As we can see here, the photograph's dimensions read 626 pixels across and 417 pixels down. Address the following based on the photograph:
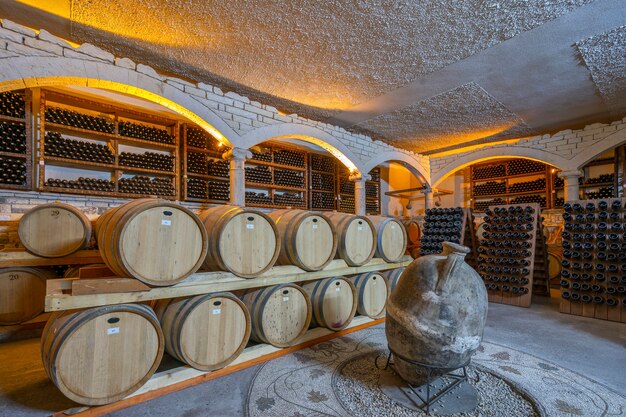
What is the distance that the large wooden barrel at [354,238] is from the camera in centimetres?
377

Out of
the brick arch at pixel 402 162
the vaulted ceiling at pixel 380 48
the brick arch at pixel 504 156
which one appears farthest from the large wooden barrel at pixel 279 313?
the brick arch at pixel 504 156

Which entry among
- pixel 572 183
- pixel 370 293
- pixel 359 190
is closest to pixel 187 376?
pixel 370 293

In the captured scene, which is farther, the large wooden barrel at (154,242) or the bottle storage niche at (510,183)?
the bottle storage niche at (510,183)

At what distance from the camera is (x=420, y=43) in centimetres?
390

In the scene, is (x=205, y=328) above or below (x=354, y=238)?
below

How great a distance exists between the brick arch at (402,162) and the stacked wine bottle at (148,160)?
171 inches

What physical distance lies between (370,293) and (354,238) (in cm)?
84

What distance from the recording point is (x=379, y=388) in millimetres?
2404

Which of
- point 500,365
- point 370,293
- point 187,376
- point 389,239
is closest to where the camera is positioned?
point 187,376

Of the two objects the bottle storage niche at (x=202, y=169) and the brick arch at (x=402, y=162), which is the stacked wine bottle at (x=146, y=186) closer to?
the bottle storage niche at (x=202, y=169)

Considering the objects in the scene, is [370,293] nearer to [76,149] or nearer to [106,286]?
[106,286]

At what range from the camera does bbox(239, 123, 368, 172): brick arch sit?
5604 millimetres

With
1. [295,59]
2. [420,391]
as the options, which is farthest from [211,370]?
[295,59]

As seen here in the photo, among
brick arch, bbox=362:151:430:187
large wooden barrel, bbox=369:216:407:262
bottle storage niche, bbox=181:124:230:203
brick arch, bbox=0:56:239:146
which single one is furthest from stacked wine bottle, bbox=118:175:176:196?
brick arch, bbox=362:151:430:187
